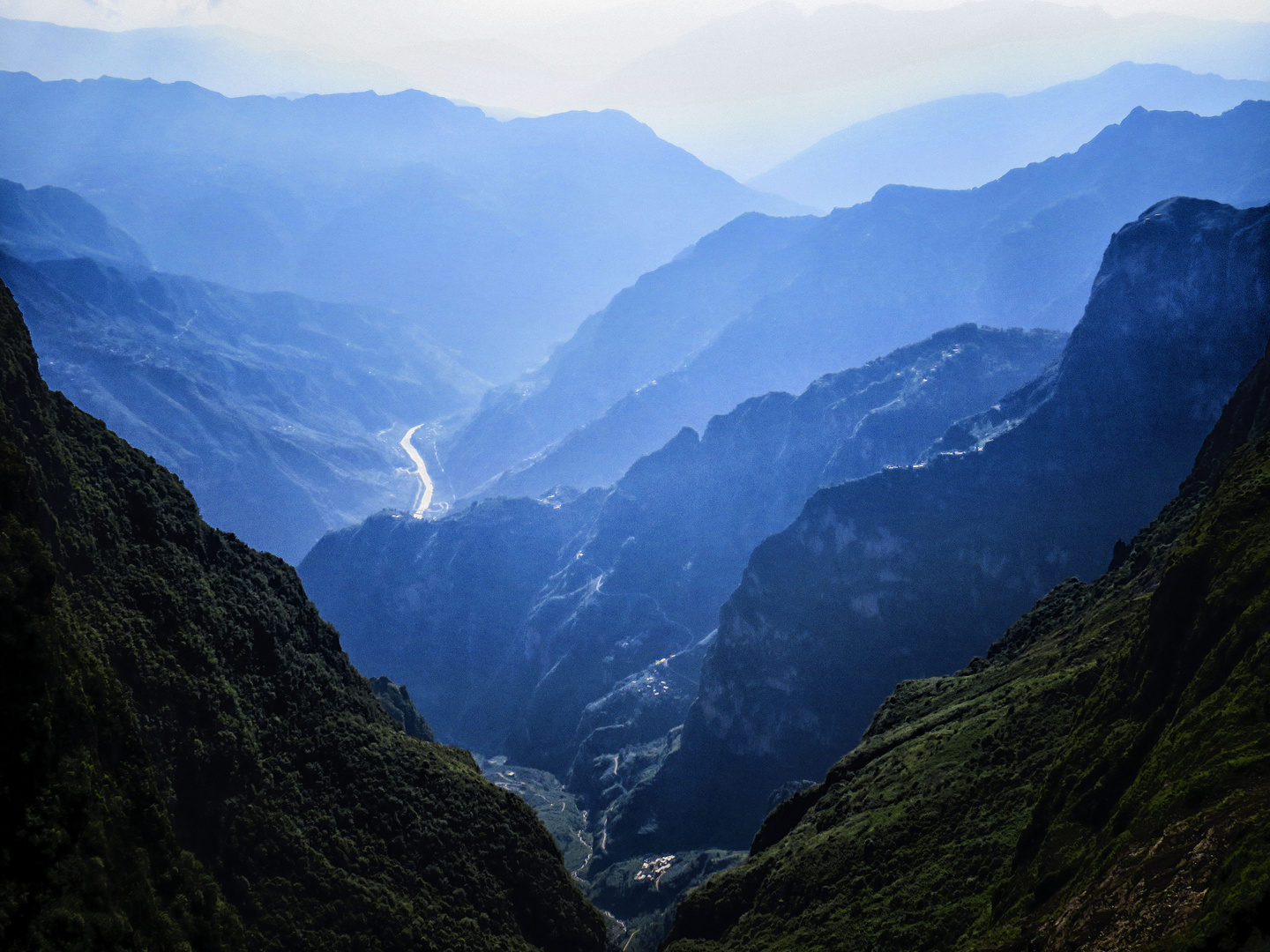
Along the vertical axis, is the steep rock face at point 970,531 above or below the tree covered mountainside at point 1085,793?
above

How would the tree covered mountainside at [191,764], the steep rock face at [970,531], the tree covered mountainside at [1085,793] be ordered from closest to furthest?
the tree covered mountainside at [1085,793]
the tree covered mountainside at [191,764]
the steep rock face at [970,531]

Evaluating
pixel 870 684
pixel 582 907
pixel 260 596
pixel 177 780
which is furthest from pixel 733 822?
pixel 177 780

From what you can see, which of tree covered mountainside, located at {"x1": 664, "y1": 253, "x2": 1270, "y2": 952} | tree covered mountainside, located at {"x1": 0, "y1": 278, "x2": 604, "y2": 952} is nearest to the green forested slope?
tree covered mountainside, located at {"x1": 664, "y1": 253, "x2": 1270, "y2": 952}

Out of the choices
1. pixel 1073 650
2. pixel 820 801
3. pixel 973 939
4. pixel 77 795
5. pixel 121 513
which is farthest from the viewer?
pixel 820 801

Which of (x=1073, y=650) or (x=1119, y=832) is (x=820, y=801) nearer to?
(x=1073, y=650)

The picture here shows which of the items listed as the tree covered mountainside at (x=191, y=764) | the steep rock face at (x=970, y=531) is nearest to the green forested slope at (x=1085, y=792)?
the tree covered mountainside at (x=191, y=764)

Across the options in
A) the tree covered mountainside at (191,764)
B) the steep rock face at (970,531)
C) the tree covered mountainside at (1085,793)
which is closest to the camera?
the tree covered mountainside at (1085,793)

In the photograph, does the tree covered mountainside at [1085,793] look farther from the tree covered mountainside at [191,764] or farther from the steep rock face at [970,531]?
the steep rock face at [970,531]
